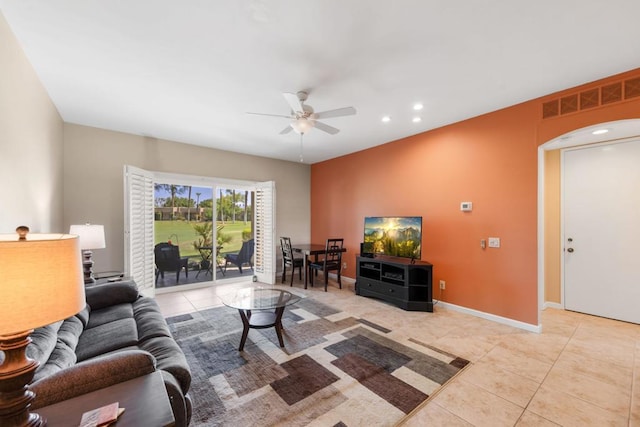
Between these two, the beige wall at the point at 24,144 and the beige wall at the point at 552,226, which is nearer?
the beige wall at the point at 24,144

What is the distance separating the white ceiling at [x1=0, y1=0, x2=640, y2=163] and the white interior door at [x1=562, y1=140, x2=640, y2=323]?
5.26 feet

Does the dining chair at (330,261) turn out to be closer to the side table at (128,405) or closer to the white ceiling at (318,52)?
the white ceiling at (318,52)

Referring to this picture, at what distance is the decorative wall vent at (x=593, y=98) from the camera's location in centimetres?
246

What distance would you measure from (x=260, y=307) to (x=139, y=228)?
2737 millimetres

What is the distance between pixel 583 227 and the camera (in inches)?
146

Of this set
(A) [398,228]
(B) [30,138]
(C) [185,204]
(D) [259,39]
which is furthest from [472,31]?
(C) [185,204]

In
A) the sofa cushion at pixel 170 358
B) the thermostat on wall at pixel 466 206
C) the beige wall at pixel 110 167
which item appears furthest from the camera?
the beige wall at pixel 110 167

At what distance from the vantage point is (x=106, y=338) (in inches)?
79.4

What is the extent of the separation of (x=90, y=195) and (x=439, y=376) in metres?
5.18

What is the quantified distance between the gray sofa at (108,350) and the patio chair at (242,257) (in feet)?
8.66

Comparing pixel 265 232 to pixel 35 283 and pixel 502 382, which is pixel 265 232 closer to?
pixel 502 382

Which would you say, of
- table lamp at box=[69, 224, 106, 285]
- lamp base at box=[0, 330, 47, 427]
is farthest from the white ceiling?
lamp base at box=[0, 330, 47, 427]

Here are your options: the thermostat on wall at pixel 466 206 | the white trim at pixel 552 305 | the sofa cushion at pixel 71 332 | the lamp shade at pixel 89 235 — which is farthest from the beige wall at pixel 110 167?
the white trim at pixel 552 305

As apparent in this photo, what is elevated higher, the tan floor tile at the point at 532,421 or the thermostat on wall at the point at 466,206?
the thermostat on wall at the point at 466,206
